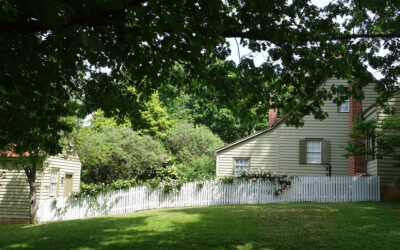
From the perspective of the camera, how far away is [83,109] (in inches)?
424

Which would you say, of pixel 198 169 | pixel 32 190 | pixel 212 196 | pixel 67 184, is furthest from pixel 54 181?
pixel 198 169

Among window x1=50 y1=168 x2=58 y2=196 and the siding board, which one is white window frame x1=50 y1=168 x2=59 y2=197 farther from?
the siding board

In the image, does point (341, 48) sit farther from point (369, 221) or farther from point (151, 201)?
point (151, 201)

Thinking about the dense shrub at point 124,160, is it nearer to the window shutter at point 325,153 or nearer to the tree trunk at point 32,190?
the tree trunk at point 32,190

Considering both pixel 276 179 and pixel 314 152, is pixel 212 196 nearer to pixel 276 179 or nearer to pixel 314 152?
pixel 276 179

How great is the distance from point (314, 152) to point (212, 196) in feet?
22.6

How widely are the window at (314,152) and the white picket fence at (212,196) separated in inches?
135

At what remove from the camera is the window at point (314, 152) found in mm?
23172

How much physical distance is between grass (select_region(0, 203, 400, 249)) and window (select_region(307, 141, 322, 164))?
8.79m

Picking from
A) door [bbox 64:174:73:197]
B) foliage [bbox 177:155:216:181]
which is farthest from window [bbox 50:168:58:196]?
foliage [bbox 177:155:216:181]

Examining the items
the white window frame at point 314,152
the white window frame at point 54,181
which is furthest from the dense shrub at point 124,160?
the white window frame at point 314,152

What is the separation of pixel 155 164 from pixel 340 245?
20567 millimetres

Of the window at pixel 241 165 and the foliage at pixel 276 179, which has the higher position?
the window at pixel 241 165

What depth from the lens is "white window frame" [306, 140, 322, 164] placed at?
2317cm
